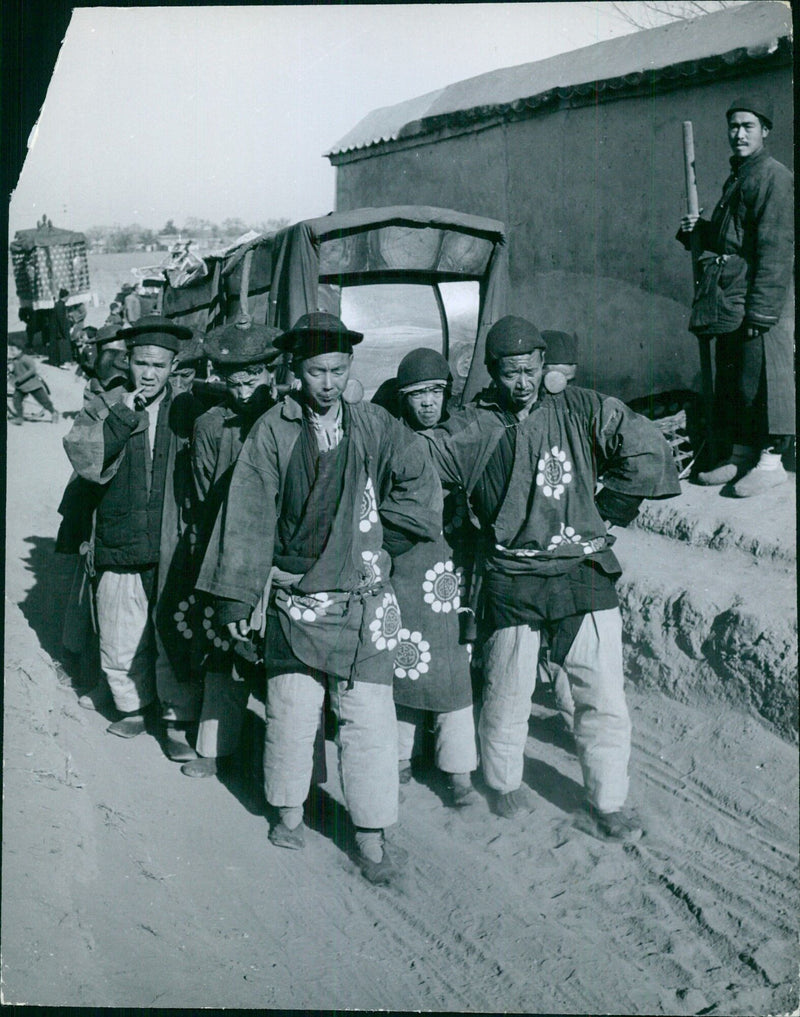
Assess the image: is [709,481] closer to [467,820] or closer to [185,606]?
[467,820]

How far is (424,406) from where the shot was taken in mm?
4180

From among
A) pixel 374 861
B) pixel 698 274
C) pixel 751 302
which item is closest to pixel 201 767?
pixel 374 861

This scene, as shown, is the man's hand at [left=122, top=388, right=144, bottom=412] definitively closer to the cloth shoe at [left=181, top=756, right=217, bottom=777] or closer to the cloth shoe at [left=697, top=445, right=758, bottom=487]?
the cloth shoe at [left=181, top=756, right=217, bottom=777]

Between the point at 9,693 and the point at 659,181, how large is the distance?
5.63 m

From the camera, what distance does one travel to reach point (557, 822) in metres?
4.07

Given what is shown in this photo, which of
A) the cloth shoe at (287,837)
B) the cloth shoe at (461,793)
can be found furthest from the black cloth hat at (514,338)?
the cloth shoe at (287,837)

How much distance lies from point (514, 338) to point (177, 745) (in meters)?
2.43

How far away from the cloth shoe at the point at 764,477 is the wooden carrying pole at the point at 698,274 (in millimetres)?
413

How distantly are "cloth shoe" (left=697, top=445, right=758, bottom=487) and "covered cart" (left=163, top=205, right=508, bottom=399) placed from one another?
5.24 feet

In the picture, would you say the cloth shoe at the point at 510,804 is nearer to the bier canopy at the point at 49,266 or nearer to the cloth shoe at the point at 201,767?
the cloth shoe at the point at 201,767

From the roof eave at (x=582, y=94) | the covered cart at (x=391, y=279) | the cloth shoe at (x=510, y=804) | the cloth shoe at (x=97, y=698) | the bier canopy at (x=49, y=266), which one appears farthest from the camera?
the bier canopy at (x=49, y=266)

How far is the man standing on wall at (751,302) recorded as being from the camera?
5.16 metres

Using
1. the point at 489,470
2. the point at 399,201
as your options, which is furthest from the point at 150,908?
the point at 399,201

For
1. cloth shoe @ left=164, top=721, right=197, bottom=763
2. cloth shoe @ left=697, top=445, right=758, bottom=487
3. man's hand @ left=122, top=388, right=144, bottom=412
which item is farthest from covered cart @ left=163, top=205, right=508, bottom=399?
cloth shoe @ left=164, top=721, right=197, bottom=763
